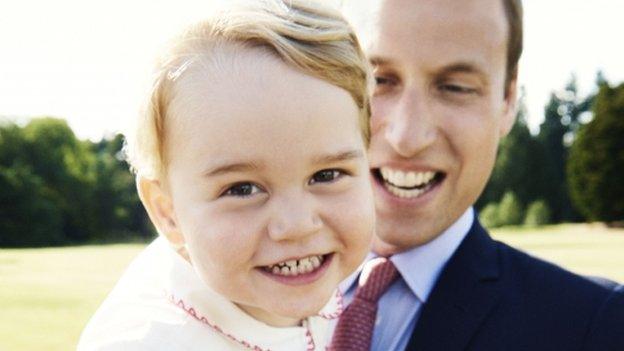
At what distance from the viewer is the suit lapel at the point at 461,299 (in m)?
2.79

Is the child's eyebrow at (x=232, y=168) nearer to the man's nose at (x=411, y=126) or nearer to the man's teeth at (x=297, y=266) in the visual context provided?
the man's teeth at (x=297, y=266)

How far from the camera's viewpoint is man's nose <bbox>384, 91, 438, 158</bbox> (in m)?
2.93

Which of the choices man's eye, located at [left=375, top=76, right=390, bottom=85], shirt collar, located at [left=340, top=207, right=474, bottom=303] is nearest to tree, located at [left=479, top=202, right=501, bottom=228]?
shirt collar, located at [left=340, top=207, right=474, bottom=303]

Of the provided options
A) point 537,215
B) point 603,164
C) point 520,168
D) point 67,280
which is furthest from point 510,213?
point 67,280

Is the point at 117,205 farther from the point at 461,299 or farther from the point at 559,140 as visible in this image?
the point at 461,299

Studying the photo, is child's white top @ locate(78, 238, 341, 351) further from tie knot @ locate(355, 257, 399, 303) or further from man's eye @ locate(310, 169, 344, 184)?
tie knot @ locate(355, 257, 399, 303)

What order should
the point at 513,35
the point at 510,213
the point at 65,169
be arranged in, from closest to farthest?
the point at 513,35
the point at 510,213
the point at 65,169

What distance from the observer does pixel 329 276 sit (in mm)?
2260

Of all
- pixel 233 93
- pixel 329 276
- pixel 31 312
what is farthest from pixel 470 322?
pixel 31 312

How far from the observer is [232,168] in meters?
2.04

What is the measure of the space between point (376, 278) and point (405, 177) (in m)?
0.40

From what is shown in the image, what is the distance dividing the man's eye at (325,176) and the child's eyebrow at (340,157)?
41mm

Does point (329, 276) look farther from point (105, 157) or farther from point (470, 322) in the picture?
point (105, 157)

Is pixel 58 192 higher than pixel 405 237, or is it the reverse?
pixel 405 237
